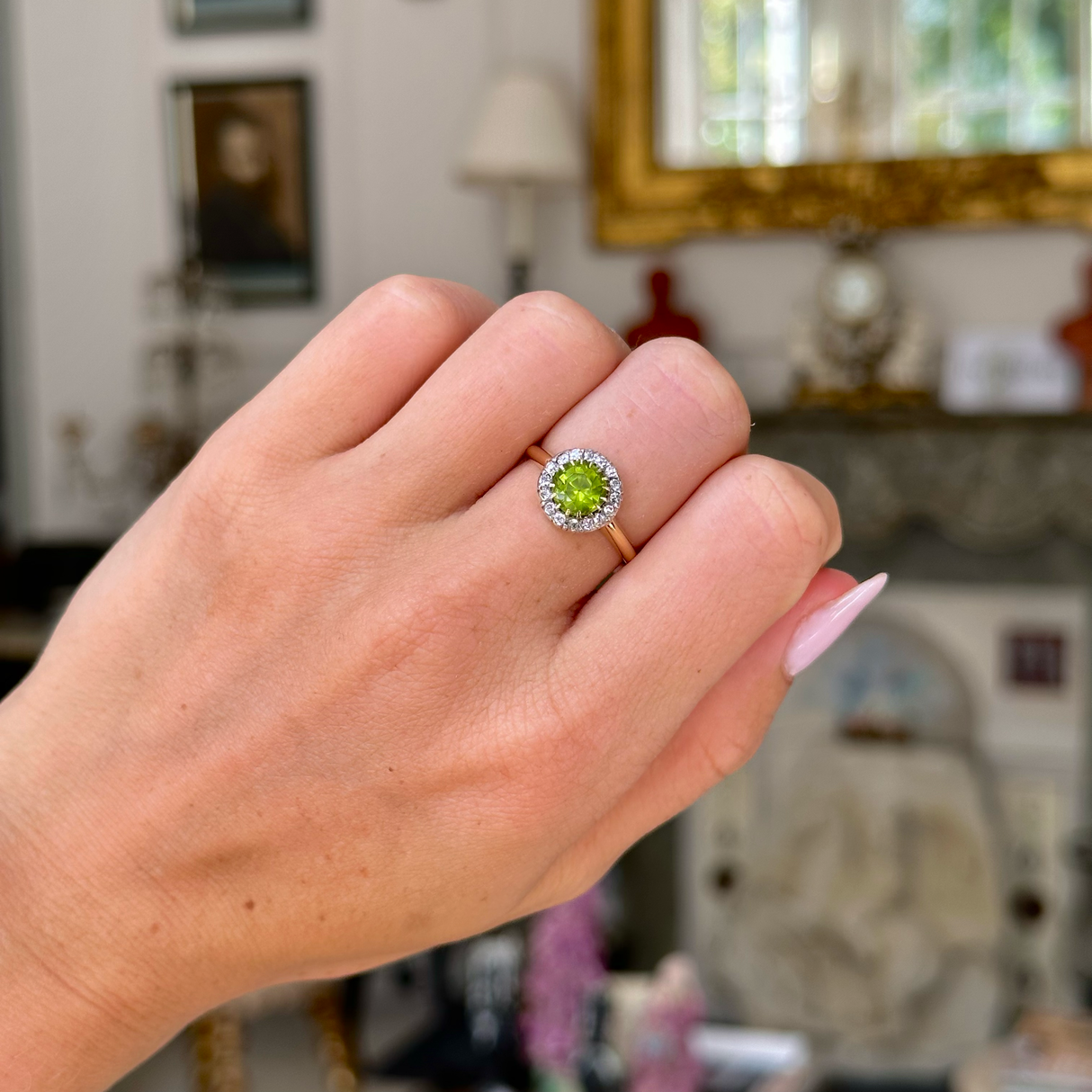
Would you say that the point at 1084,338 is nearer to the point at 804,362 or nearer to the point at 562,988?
the point at 804,362

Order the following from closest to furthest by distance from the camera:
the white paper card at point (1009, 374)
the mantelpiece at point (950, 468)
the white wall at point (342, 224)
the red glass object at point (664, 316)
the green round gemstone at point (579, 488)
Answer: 1. the green round gemstone at point (579, 488)
2. the mantelpiece at point (950, 468)
3. the white paper card at point (1009, 374)
4. the red glass object at point (664, 316)
5. the white wall at point (342, 224)

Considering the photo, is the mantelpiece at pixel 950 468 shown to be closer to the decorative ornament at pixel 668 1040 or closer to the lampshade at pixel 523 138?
the lampshade at pixel 523 138

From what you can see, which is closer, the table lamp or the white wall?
the table lamp

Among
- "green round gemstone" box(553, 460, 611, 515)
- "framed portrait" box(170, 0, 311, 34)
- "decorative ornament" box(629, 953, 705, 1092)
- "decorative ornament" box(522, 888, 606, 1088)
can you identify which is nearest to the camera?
"green round gemstone" box(553, 460, 611, 515)

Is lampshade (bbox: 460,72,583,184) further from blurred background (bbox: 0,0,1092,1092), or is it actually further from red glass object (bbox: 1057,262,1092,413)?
red glass object (bbox: 1057,262,1092,413)

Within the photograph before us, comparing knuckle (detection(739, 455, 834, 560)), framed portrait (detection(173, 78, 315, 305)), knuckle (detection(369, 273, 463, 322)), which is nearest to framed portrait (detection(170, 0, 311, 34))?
framed portrait (detection(173, 78, 315, 305))

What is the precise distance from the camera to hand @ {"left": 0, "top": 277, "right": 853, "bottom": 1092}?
492 millimetres

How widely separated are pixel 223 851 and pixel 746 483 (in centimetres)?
29

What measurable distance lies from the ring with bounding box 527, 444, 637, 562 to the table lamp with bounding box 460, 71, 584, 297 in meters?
2.59

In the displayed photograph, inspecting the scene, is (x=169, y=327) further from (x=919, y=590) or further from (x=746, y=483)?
(x=746, y=483)

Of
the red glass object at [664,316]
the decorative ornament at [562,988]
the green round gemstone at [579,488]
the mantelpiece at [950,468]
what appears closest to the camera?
the green round gemstone at [579,488]

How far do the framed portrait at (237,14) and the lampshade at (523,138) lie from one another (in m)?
0.90

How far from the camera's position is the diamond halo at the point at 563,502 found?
0.48 metres

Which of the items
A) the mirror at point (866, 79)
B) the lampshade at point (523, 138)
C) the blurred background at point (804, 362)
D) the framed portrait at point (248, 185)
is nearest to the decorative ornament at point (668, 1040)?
the blurred background at point (804, 362)
